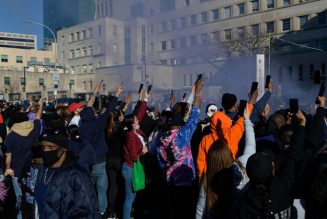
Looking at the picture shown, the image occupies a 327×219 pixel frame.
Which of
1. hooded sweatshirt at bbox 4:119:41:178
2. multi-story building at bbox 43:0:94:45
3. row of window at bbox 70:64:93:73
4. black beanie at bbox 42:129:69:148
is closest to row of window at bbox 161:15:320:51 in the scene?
multi-story building at bbox 43:0:94:45

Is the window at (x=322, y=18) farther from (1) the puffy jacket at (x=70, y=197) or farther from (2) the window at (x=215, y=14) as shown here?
(1) the puffy jacket at (x=70, y=197)

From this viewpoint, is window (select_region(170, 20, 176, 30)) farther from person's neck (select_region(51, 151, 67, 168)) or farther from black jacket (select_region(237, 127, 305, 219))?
black jacket (select_region(237, 127, 305, 219))

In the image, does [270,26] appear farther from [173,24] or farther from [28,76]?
[28,76]

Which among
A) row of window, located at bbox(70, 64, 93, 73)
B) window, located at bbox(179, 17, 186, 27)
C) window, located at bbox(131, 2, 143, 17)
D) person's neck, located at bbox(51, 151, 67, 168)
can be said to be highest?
window, located at bbox(179, 17, 186, 27)

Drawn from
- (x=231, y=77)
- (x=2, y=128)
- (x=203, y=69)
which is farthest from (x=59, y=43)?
(x=2, y=128)

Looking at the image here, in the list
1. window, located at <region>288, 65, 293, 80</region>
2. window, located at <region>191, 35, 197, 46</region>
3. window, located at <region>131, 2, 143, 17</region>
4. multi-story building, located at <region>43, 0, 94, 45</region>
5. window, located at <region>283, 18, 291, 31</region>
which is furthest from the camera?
multi-story building, located at <region>43, 0, 94, 45</region>

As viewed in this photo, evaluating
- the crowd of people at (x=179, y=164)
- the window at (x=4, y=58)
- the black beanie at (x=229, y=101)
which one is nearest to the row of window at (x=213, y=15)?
the window at (x=4, y=58)

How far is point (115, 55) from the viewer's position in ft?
218

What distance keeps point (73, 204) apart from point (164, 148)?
1.75 m

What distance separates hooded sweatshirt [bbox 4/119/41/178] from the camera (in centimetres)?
528

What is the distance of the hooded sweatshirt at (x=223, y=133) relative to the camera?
391cm

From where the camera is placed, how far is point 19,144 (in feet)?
17.3

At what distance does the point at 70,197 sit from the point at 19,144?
2.86m

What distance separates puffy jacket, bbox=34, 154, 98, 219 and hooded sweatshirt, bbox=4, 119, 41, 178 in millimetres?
2652
